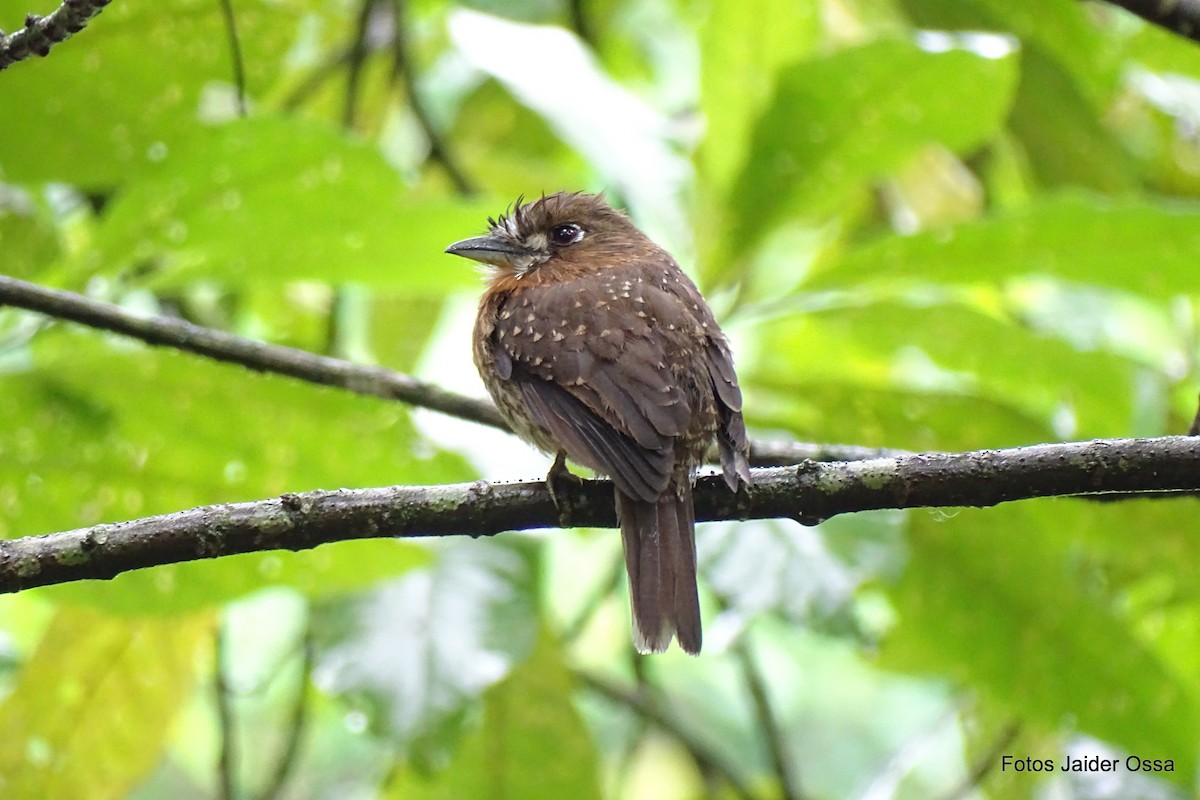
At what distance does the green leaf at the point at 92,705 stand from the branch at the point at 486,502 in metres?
1.18

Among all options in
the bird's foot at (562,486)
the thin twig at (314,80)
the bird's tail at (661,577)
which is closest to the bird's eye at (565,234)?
the thin twig at (314,80)

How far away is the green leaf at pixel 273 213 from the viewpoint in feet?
7.89

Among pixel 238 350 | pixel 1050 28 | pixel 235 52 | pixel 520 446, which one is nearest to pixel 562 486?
pixel 238 350

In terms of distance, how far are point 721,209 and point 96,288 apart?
137 cm

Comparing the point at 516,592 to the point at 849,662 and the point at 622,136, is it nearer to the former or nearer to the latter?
the point at 622,136

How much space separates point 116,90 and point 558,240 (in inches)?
46.6

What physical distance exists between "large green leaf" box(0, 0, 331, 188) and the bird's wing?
0.78 metres

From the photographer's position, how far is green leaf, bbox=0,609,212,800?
2752 mm

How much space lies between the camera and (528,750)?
2.92 meters

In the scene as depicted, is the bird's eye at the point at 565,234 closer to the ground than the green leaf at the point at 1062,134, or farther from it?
closer to the ground

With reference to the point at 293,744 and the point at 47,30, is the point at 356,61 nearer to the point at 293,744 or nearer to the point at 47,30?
the point at 293,744

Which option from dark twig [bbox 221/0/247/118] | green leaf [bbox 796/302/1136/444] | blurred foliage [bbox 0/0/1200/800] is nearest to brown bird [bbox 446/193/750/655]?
blurred foliage [bbox 0/0/1200/800]

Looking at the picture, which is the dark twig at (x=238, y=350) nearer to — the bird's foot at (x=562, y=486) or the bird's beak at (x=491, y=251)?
the bird's foot at (x=562, y=486)

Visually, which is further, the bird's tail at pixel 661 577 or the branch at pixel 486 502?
the bird's tail at pixel 661 577
